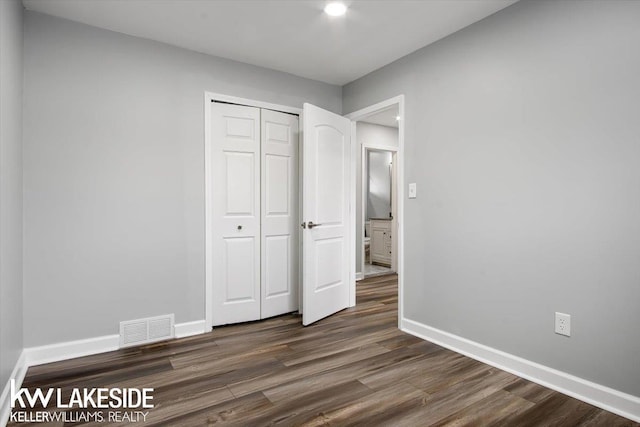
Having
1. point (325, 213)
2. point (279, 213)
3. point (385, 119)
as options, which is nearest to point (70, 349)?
point (279, 213)

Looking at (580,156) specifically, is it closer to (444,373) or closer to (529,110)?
(529,110)

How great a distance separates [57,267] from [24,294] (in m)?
0.25

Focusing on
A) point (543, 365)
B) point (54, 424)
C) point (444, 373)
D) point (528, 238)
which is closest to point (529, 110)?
point (528, 238)

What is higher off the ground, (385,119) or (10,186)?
(385,119)

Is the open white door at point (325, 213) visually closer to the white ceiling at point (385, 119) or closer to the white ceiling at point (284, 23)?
the white ceiling at point (284, 23)

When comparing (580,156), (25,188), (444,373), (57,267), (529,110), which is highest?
(529,110)

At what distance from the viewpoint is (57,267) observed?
256 cm

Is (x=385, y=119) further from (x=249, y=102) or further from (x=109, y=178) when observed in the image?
(x=109, y=178)

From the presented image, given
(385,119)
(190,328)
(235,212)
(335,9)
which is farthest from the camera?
(385,119)

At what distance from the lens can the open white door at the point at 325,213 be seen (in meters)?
3.29

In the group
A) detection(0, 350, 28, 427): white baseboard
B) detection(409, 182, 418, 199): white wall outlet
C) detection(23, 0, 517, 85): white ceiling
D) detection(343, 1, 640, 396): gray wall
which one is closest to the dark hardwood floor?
detection(0, 350, 28, 427): white baseboard

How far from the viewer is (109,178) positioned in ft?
8.96

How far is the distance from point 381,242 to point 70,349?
5.08 m

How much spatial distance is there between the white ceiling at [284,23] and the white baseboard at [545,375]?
7.77ft
